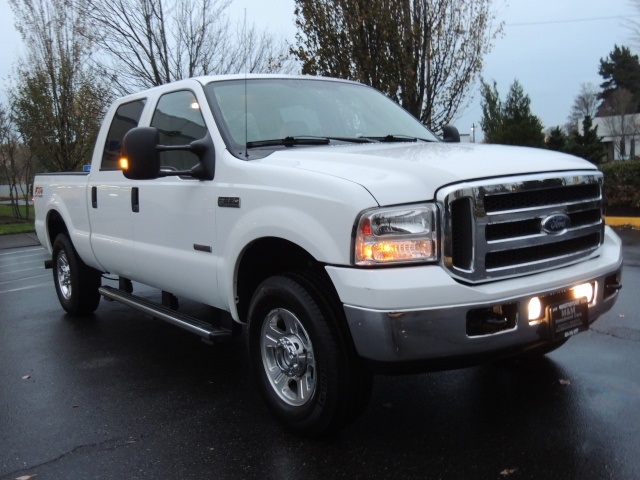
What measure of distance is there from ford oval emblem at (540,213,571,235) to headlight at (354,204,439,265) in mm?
681

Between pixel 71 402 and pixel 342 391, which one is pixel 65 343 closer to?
pixel 71 402

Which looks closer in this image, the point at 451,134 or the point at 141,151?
the point at 141,151

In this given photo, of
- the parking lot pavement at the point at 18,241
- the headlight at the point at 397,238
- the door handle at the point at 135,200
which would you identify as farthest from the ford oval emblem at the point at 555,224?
the parking lot pavement at the point at 18,241

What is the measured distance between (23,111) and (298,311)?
2128 cm

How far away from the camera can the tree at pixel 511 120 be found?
29.6 m

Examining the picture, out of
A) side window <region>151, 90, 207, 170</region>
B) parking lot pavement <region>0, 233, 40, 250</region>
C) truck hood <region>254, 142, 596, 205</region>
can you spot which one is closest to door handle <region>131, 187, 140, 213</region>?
side window <region>151, 90, 207, 170</region>

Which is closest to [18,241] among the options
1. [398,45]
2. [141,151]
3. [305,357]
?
[398,45]

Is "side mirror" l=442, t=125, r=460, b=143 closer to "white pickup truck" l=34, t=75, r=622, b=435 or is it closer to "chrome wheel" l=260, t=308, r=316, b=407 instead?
"white pickup truck" l=34, t=75, r=622, b=435

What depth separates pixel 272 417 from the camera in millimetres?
3963

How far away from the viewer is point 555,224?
3.40m

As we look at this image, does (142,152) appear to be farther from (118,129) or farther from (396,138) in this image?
(118,129)

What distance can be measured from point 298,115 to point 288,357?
172 cm

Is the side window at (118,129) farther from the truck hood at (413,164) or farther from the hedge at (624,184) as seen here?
the hedge at (624,184)

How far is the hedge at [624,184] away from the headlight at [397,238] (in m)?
12.1
